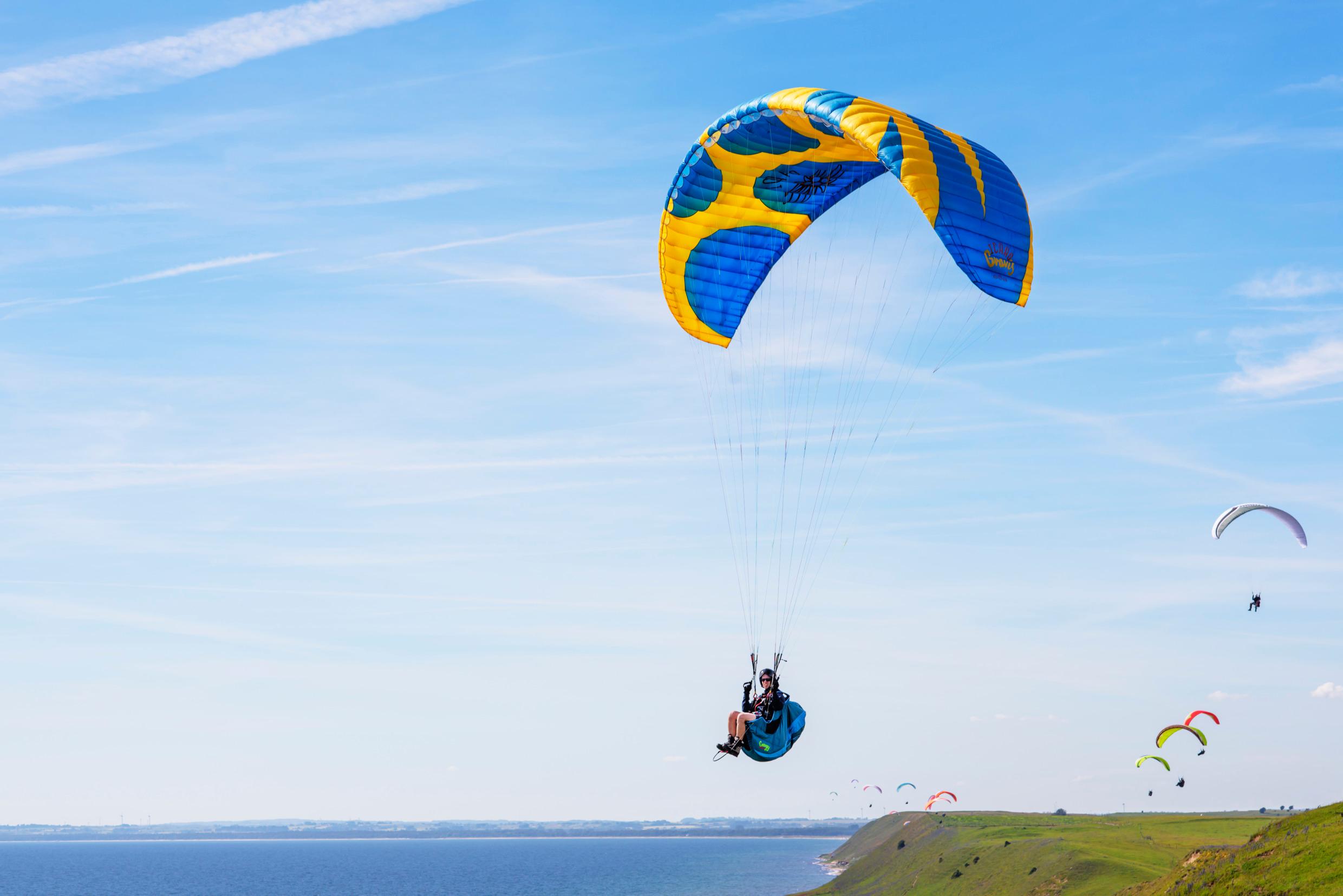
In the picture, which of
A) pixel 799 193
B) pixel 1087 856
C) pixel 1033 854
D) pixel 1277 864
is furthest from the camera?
pixel 1033 854

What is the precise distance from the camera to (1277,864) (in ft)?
104

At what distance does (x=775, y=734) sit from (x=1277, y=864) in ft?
65.6

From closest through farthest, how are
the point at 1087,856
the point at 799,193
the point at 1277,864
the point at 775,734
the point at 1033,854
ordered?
1. the point at 775,734
2. the point at 799,193
3. the point at 1277,864
4. the point at 1087,856
5. the point at 1033,854

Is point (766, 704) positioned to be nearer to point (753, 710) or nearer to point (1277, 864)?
point (753, 710)

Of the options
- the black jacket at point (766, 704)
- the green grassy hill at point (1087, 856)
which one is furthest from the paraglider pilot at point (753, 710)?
the green grassy hill at point (1087, 856)

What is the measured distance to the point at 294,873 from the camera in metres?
194

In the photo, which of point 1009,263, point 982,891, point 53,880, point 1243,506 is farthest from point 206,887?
point 1009,263

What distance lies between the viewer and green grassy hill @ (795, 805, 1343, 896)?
105 feet

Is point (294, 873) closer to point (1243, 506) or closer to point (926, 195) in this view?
point (1243, 506)

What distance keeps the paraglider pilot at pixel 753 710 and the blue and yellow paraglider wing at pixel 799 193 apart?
7046 millimetres

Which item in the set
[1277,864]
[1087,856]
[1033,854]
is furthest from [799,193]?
[1033,854]

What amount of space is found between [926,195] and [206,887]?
536 ft

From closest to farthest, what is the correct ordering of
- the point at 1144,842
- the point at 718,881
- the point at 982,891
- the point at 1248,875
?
1. the point at 1248,875
2. the point at 982,891
3. the point at 1144,842
4. the point at 718,881

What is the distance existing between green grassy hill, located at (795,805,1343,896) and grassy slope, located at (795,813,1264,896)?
99mm
